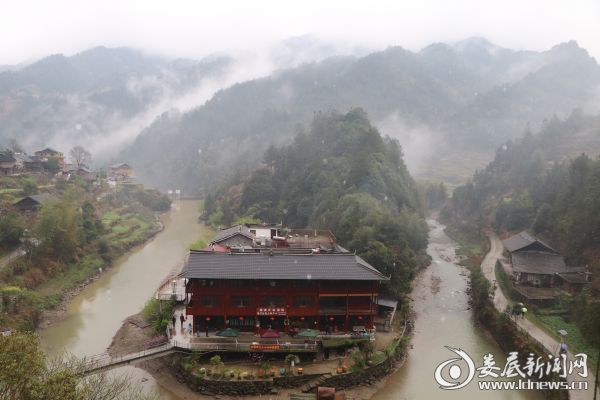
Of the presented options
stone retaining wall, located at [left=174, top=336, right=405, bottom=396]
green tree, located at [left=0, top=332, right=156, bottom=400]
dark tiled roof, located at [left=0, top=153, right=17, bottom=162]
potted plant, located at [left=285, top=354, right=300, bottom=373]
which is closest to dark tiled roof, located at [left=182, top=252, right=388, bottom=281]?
potted plant, located at [left=285, top=354, right=300, bottom=373]

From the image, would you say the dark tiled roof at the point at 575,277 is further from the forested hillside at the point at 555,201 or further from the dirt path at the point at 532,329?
the dirt path at the point at 532,329

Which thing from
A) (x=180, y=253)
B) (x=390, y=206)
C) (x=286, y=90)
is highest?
(x=286, y=90)

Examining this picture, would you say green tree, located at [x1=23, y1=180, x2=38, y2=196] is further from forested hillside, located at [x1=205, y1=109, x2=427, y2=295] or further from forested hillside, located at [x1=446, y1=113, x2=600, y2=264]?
forested hillside, located at [x1=446, y1=113, x2=600, y2=264]

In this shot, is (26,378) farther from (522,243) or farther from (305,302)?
(522,243)

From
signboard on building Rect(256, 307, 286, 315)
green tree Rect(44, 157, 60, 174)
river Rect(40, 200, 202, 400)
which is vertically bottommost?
river Rect(40, 200, 202, 400)

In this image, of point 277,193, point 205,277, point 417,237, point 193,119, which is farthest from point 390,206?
point 193,119

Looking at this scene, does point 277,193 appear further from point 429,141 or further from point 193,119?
point 193,119
